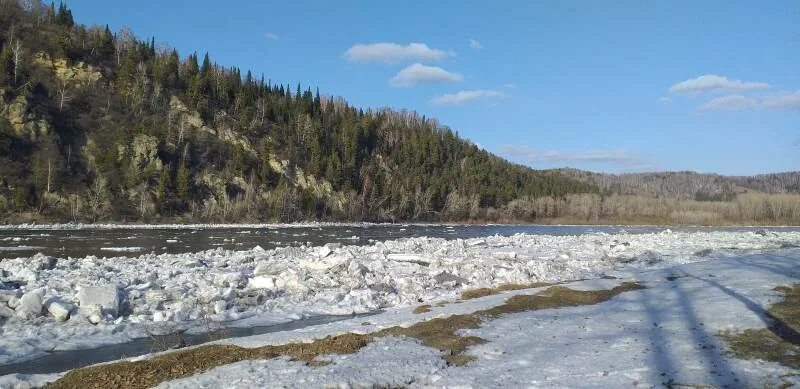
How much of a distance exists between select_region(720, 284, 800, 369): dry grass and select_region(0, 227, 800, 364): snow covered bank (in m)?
9.06

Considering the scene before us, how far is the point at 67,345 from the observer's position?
452 inches

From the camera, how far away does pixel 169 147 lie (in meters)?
94.7

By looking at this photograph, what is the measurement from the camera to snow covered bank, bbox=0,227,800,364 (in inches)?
504

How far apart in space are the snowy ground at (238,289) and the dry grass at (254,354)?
0.50 metres

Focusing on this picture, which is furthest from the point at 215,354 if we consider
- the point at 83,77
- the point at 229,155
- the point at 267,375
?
the point at 83,77

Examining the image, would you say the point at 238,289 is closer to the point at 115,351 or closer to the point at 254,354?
the point at 115,351

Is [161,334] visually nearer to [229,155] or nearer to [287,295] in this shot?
[287,295]

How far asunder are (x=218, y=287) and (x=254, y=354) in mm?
8344

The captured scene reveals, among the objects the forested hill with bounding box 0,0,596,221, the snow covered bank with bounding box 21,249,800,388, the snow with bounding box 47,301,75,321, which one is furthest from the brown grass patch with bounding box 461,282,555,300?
the forested hill with bounding box 0,0,596,221

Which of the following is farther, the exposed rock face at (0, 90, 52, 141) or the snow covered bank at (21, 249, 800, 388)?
the exposed rock face at (0, 90, 52, 141)

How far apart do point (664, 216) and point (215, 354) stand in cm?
14668

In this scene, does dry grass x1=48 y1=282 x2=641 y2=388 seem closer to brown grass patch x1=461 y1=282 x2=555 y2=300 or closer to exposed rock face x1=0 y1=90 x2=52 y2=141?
brown grass patch x1=461 y1=282 x2=555 y2=300

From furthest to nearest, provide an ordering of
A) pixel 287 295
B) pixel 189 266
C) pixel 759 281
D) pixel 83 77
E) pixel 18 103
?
pixel 83 77, pixel 18 103, pixel 189 266, pixel 287 295, pixel 759 281

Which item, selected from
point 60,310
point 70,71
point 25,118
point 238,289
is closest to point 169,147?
point 25,118
